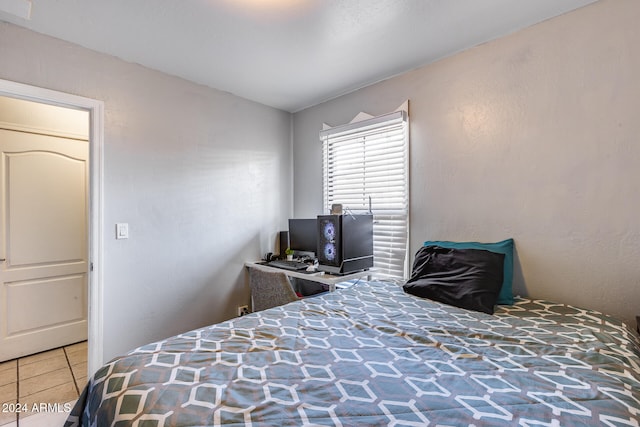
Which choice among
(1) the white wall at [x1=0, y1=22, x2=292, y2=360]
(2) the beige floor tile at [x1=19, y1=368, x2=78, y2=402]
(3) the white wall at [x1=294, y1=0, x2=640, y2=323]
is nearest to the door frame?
(1) the white wall at [x1=0, y1=22, x2=292, y2=360]

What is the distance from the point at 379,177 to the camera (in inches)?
103

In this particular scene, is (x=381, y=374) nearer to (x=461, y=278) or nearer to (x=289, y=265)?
(x=461, y=278)

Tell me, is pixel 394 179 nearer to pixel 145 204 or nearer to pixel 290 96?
pixel 290 96

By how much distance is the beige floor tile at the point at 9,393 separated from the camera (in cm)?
200

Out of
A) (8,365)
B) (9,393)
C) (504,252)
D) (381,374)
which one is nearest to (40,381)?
(9,393)

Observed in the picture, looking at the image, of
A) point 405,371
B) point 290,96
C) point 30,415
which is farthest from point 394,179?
point 30,415

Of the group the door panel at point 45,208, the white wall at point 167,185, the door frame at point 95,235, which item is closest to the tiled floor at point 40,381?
the door frame at point 95,235

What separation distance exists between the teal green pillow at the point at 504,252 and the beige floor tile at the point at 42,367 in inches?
124

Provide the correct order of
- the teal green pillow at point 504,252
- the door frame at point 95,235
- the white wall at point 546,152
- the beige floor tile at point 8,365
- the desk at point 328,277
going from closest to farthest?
the white wall at point 546,152 → the teal green pillow at point 504,252 → the door frame at point 95,235 → the desk at point 328,277 → the beige floor tile at point 8,365

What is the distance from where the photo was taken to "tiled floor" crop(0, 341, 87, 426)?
1.92 metres

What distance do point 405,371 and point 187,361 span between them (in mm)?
757

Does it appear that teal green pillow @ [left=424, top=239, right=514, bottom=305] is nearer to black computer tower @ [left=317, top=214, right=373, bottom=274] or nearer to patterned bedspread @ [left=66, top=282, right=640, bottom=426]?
patterned bedspread @ [left=66, top=282, right=640, bottom=426]

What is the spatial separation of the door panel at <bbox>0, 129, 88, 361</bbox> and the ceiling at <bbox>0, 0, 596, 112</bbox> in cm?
133

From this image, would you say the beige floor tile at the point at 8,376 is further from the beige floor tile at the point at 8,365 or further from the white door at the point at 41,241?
the white door at the point at 41,241
